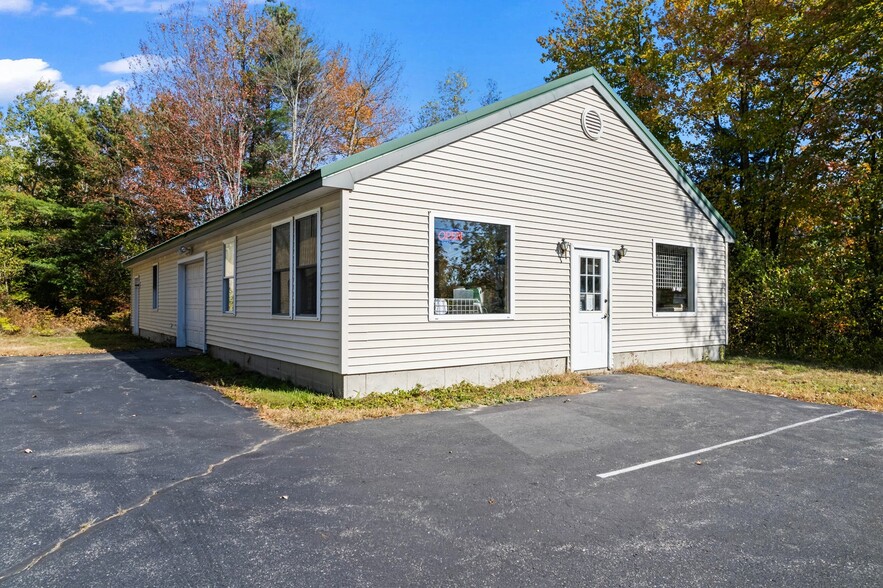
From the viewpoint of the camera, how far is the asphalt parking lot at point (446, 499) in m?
2.83

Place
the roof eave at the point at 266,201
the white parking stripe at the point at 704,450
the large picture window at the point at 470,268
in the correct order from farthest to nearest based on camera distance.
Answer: the large picture window at the point at 470,268, the roof eave at the point at 266,201, the white parking stripe at the point at 704,450

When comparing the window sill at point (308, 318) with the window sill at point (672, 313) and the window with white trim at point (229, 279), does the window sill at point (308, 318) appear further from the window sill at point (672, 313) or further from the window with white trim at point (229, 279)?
the window sill at point (672, 313)

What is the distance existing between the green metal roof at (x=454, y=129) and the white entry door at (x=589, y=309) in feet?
9.35

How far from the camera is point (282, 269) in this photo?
8742 millimetres

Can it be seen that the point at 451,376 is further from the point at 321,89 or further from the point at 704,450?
the point at 321,89

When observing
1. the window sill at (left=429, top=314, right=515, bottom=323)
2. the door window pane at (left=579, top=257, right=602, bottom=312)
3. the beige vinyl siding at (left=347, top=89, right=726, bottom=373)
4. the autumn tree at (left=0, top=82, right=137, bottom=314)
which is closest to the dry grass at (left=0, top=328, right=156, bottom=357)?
the autumn tree at (left=0, top=82, right=137, bottom=314)

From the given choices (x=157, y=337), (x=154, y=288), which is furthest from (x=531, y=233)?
(x=154, y=288)

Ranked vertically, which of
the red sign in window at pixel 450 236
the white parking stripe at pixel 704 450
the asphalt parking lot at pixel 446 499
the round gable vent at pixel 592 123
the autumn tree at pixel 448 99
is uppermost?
→ the autumn tree at pixel 448 99

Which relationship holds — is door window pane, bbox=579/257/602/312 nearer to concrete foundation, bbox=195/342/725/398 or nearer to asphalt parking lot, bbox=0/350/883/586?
concrete foundation, bbox=195/342/725/398

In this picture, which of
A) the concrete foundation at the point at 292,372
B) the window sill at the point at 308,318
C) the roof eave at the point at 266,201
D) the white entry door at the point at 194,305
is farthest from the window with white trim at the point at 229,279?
the window sill at the point at 308,318

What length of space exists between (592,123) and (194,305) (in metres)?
10.8

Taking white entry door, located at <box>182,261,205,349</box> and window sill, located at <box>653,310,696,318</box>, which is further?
white entry door, located at <box>182,261,205,349</box>

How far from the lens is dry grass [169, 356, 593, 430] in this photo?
6.29m

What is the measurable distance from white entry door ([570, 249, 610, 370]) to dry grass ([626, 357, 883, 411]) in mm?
988
